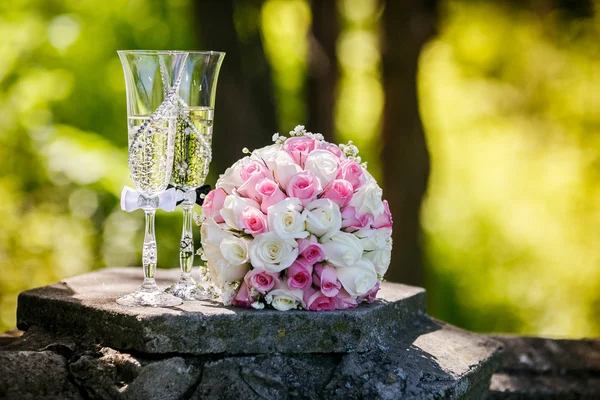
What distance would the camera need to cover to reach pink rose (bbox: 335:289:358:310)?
263cm

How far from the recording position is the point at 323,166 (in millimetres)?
2650

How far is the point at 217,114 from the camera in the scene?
602 centimetres

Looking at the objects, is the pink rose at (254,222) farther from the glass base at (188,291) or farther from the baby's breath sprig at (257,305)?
the glass base at (188,291)

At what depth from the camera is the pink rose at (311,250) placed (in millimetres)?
2518

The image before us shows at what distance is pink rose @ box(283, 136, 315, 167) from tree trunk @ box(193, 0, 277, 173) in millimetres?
3134

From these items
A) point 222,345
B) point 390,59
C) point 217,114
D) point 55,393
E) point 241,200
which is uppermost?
point 390,59

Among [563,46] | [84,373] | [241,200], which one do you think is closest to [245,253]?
[241,200]

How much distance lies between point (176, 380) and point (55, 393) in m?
0.39

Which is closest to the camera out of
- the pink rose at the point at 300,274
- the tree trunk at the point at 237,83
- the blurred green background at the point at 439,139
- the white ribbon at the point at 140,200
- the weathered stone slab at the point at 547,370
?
the pink rose at the point at 300,274

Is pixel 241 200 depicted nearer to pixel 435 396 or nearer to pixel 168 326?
pixel 168 326

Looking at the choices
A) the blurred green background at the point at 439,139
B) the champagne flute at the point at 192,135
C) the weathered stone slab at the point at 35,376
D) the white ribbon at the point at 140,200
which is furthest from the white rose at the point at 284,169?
Result: the blurred green background at the point at 439,139

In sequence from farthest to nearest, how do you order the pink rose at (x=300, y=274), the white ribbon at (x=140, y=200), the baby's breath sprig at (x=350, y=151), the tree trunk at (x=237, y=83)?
the tree trunk at (x=237, y=83) → the baby's breath sprig at (x=350, y=151) → the white ribbon at (x=140, y=200) → the pink rose at (x=300, y=274)

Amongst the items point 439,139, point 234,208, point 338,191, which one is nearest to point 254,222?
point 234,208

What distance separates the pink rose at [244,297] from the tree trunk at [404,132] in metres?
3.55
